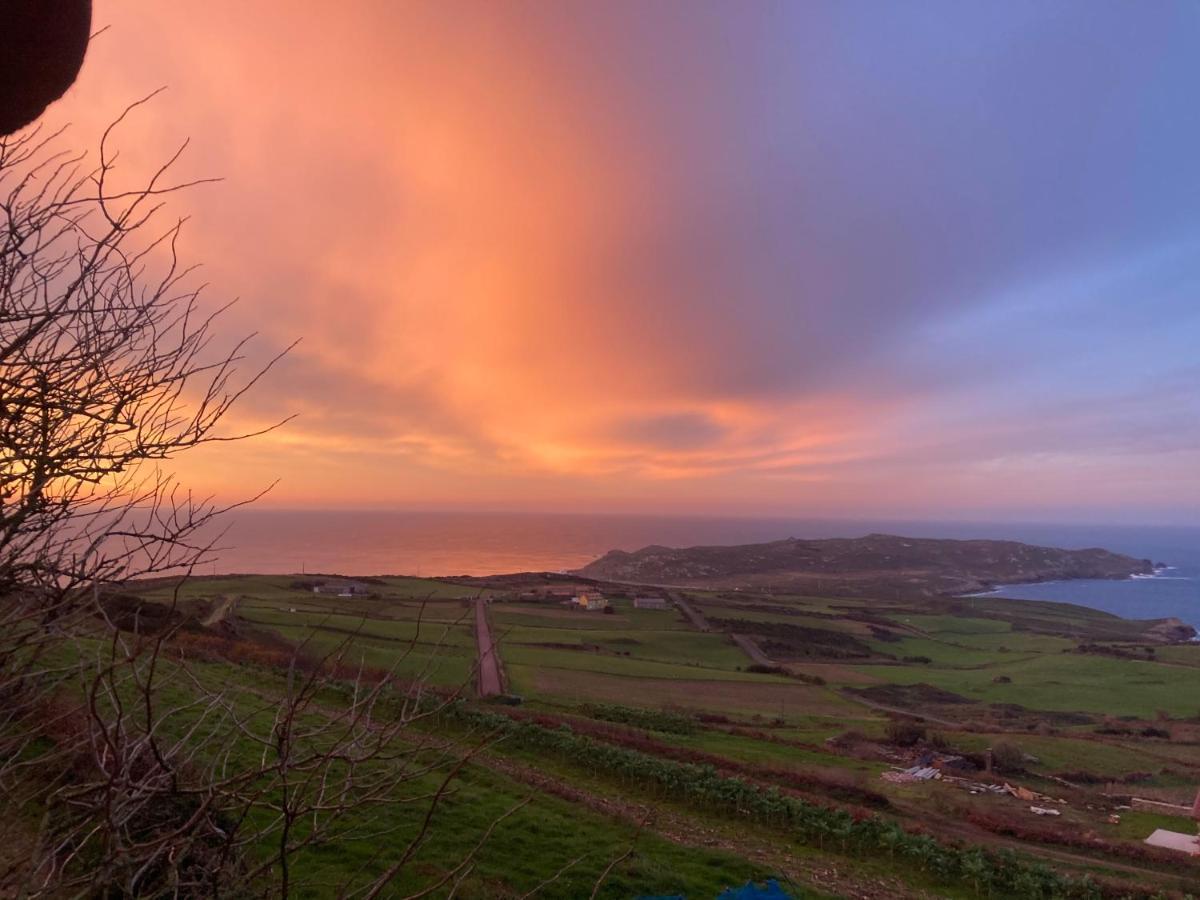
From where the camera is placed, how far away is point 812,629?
6856 cm

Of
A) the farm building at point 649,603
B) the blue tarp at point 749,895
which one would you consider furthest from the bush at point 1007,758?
the farm building at point 649,603

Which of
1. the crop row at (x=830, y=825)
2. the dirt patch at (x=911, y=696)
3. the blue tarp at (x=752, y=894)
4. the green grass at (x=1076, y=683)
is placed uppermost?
the blue tarp at (x=752, y=894)

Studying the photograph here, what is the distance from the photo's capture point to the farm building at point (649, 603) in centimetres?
7656

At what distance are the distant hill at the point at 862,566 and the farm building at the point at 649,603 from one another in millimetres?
37409

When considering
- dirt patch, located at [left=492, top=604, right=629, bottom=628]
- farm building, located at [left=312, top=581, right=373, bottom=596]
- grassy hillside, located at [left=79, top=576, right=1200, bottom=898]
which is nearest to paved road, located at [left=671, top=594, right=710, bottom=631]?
grassy hillside, located at [left=79, top=576, right=1200, bottom=898]

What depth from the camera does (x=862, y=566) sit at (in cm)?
14638

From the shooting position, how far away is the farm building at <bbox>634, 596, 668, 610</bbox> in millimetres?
76562

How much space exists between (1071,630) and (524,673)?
271 ft

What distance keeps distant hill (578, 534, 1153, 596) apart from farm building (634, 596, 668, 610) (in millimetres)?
37409

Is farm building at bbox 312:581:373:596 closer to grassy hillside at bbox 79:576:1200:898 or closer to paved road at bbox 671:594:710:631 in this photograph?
grassy hillside at bbox 79:576:1200:898

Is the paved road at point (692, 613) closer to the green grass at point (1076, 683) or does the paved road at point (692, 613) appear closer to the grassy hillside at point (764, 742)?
the grassy hillside at point (764, 742)

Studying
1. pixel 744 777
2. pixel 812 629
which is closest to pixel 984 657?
pixel 812 629

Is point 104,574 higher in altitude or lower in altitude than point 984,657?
higher

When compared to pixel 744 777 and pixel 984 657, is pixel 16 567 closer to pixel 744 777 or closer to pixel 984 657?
pixel 744 777
